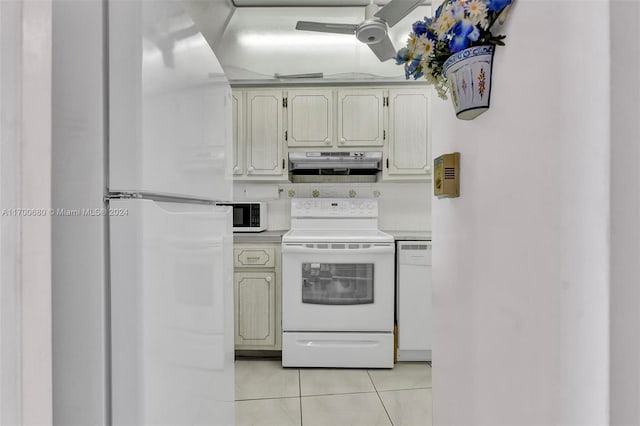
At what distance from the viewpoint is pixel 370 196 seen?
3.01 metres

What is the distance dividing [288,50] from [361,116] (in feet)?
2.73

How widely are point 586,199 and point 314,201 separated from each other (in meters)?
2.43

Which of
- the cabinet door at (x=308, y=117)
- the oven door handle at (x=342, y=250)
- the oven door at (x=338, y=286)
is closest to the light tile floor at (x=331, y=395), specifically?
the oven door at (x=338, y=286)

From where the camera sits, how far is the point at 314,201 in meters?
2.87

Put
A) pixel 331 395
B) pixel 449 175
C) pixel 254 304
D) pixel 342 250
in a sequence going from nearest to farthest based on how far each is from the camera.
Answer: pixel 449 175
pixel 331 395
pixel 342 250
pixel 254 304

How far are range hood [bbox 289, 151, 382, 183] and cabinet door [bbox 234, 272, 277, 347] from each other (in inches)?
37.2

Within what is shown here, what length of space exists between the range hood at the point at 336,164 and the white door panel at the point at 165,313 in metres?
1.76

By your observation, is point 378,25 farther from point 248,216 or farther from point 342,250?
point 248,216

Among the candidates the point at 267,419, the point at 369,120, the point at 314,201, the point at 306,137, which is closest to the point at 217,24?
the point at 306,137

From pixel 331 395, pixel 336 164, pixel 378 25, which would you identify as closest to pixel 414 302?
pixel 331 395

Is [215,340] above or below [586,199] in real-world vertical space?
below
